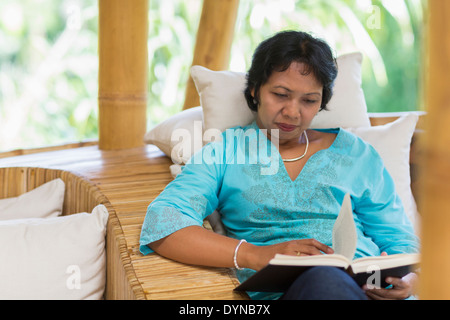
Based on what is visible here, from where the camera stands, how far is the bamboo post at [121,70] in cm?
241

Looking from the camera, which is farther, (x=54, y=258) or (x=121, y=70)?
(x=121, y=70)

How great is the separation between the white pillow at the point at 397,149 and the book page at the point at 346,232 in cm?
80

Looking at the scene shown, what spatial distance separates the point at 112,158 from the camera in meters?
2.33

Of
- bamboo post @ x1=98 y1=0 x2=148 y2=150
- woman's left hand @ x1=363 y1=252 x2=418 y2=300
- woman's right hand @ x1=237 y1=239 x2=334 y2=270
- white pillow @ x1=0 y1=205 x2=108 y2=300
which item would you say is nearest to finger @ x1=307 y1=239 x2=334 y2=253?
woman's right hand @ x1=237 y1=239 x2=334 y2=270

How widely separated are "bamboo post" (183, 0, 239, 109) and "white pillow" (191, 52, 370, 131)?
526 millimetres

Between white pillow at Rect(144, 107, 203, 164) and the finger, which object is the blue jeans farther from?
white pillow at Rect(144, 107, 203, 164)

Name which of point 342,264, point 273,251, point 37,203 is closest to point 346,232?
point 342,264

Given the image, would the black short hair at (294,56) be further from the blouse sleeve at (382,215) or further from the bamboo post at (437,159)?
the bamboo post at (437,159)

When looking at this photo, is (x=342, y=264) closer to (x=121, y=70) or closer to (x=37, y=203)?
(x=37, y=203)

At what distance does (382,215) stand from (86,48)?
3958mm

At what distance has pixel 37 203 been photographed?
194 cm

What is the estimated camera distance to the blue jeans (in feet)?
3.57

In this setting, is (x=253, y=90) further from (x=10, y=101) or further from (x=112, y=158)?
(x=10, y=101)

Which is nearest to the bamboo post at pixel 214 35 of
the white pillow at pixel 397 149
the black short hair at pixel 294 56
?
the white pillow at pixel 397 149
